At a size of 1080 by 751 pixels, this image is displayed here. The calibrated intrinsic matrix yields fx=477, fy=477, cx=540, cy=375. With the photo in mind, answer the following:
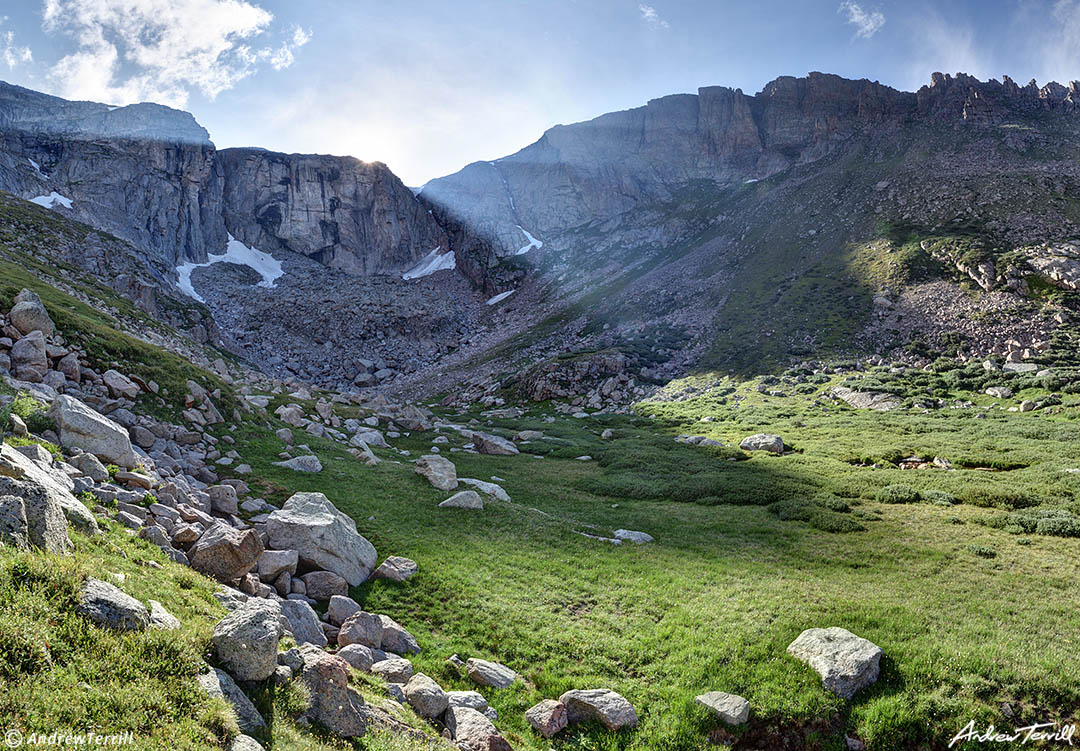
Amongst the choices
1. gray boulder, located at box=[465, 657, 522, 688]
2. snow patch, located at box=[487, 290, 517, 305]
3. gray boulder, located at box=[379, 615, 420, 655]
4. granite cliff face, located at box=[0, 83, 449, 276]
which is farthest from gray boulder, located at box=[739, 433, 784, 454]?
granite cliff face, located at box=[0, 83, 449, 276]

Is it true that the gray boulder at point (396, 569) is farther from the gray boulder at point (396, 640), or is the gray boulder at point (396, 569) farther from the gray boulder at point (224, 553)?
the gray boulder at point (224, 553)

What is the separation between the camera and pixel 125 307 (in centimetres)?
6047

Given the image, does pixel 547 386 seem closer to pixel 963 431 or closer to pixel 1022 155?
pixel 963 431

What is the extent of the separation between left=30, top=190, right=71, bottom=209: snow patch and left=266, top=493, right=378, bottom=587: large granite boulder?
137m

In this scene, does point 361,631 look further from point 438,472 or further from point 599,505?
point 599,505

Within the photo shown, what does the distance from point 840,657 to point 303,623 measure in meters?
14.6

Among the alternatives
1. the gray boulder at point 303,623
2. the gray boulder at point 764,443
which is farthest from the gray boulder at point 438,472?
the gray boulder at point 764,443

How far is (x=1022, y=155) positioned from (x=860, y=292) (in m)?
63.4

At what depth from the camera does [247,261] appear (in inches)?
5999

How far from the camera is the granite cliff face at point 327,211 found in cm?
16662

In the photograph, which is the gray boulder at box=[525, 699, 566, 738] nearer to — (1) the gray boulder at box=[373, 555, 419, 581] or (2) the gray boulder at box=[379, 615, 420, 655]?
(2) the gray boulder at box=[379, 615, 420, 655]

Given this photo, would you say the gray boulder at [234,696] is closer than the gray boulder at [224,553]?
Yes

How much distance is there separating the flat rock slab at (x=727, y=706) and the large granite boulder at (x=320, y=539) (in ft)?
39.6

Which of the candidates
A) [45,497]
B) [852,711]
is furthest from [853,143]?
[45,497]
